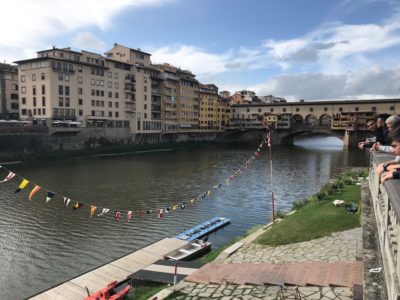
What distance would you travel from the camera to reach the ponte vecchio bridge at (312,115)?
92938 mm

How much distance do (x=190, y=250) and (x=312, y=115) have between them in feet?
304

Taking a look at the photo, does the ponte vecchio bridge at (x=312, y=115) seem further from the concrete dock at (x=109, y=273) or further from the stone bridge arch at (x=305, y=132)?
the concrete dock at (x=109, y=273)

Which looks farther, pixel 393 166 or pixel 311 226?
pixel 311 226

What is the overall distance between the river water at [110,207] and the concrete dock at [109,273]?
1.98m

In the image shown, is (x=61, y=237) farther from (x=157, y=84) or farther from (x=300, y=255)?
(x=157, y=84)

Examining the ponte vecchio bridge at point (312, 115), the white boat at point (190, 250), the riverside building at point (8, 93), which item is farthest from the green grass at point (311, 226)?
the riverside building at point (8, 93)

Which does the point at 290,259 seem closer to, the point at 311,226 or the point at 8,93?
the point at 311,226

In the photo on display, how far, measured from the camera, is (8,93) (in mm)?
77625

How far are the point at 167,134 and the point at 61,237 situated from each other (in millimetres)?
72146

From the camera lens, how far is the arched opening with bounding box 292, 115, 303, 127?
107287mm

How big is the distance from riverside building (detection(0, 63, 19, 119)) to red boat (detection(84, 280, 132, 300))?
7076 cm

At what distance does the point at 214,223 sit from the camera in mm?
25484

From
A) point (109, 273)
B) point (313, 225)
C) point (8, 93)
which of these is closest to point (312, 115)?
point (8, 93)

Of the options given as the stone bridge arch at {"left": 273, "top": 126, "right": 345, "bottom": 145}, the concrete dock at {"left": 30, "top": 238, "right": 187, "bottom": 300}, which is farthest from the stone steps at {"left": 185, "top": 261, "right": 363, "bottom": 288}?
the stone bridge arch at {"left": 273, "top": 126, "right": 345, "bottom": 145}
